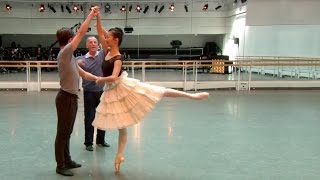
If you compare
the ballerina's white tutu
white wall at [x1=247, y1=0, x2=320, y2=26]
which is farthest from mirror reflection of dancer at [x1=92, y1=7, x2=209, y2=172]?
white wall at [x1=247, y1=0, x2=320, y2=26]

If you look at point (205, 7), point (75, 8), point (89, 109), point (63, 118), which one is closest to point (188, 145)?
point (89, 109)

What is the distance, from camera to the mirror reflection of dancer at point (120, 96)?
435 centimetres

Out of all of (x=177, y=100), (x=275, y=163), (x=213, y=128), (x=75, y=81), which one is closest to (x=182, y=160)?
(x=275, y=163)

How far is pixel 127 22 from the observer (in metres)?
21.6

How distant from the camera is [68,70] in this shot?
4.21 metres

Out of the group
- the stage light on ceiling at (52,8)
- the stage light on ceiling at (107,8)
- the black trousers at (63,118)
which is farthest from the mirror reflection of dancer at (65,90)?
the stage light on ceiling at (52,8)

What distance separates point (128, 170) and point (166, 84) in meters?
8.67

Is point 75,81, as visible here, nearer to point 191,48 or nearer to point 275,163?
point 275,163

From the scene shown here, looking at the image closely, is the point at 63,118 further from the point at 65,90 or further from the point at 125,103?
the point at 125,103

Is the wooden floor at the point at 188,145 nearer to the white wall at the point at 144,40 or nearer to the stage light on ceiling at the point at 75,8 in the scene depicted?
the stage light on ceiling at the point at 75,8

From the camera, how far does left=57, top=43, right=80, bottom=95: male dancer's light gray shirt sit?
411cm

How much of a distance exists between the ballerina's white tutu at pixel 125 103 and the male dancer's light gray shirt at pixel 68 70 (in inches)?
15.0

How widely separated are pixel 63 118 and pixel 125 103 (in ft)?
2.24

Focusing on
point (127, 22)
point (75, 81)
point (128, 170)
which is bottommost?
point (128, 170)
